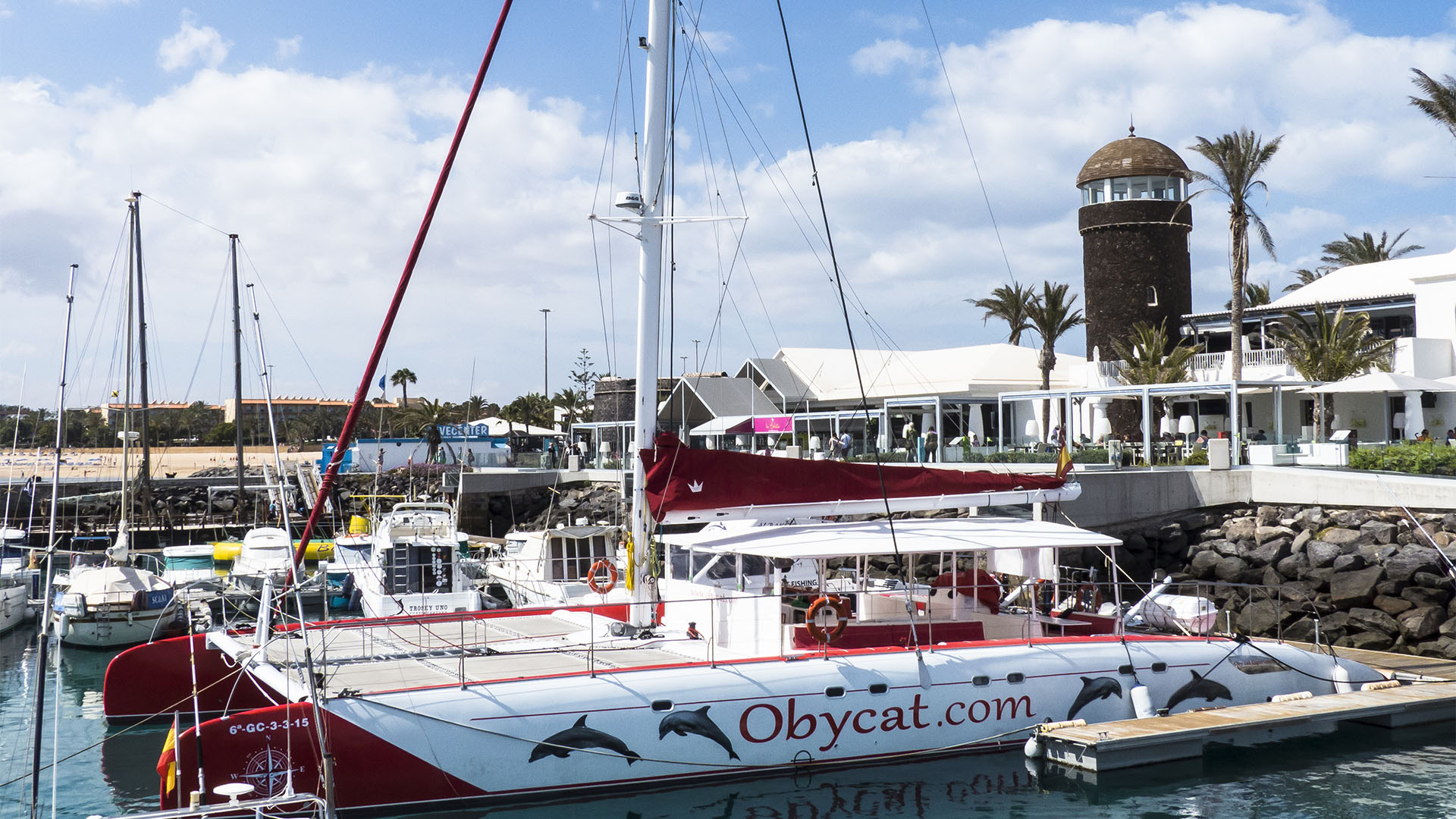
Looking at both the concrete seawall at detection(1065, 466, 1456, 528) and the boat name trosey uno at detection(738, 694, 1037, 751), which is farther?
the concrete seawall at detection(1065, 466, 1456, 528)

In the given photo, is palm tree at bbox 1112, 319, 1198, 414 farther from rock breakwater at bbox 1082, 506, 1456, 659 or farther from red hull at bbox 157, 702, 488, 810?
red hull at bbox 157, 702, 488, 810

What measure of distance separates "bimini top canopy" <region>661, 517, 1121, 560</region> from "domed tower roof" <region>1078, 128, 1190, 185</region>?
1286 inches

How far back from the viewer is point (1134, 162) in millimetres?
43719

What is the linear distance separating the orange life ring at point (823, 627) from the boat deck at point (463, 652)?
127 cm

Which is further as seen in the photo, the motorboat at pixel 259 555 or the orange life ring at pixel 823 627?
the motorboat at pixel 259 555

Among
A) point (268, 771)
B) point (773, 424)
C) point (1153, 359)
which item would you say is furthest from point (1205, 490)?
point (268, 771)

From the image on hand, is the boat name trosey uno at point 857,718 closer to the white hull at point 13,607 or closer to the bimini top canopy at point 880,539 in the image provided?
the bimini top canopy at point 880,539

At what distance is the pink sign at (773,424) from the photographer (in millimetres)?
38438

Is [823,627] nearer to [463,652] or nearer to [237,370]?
[463,652]

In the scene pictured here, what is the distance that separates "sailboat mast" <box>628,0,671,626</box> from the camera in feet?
45.7

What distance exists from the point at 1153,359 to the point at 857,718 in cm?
3027

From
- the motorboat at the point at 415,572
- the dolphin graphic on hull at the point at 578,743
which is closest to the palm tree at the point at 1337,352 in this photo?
the motorboat at the point at 415,572

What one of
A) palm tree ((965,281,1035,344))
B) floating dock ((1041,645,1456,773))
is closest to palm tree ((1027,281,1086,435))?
palm tree ((965,281,1035,344))

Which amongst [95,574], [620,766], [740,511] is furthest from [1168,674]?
[95,574]
